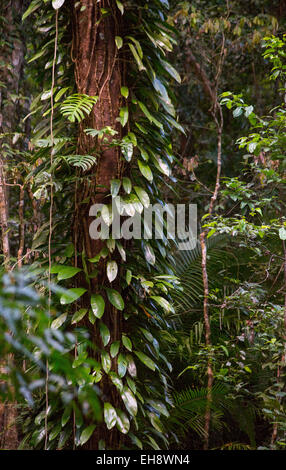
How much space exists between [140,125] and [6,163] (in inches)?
54.2

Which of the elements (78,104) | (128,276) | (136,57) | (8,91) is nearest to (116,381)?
(128,276)

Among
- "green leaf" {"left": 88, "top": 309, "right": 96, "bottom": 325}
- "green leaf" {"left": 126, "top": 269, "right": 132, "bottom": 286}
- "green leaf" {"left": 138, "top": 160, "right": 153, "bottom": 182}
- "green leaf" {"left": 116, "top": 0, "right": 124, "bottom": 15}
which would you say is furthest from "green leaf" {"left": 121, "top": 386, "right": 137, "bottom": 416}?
"green leaf" {"left": 116, "top": 0, "right": 124, "bottom": 15}

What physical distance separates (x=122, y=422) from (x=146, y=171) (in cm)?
104

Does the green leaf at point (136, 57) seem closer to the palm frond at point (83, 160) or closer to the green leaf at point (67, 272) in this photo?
the palm frond at point (83, 160)

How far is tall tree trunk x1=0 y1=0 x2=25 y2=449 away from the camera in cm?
301

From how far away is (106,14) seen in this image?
6.72 feet

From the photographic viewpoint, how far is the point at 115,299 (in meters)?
1.93

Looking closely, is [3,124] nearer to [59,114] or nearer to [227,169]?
[59,114]

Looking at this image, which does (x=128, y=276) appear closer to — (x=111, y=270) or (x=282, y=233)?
(x=111, y=270)

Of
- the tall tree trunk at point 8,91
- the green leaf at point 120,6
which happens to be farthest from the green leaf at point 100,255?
the tall tree trunk at point 8,91

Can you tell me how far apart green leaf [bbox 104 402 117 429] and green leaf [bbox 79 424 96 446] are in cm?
8

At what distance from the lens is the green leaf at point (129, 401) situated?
73.4 inches

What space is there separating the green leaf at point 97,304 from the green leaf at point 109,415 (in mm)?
364
